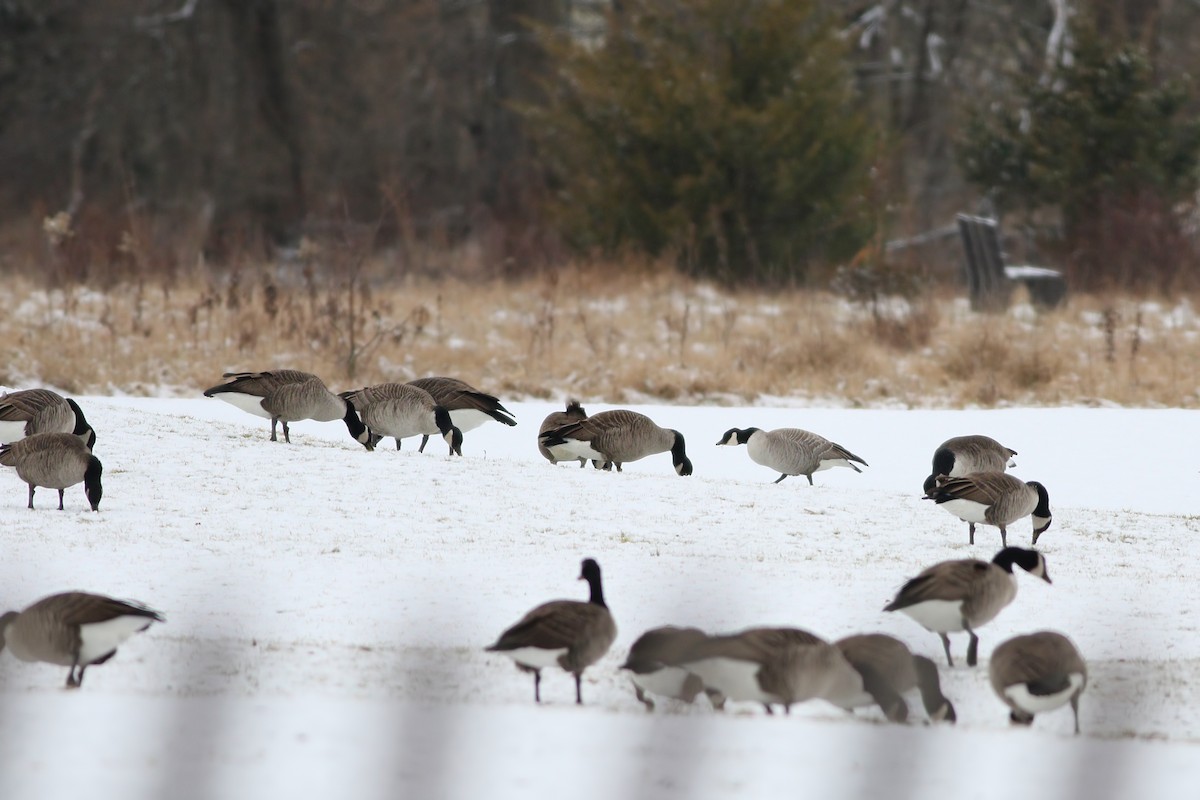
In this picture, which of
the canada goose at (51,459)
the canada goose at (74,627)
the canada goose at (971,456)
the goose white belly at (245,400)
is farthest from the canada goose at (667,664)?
the goose white belly at (245,400)

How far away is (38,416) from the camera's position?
767cm

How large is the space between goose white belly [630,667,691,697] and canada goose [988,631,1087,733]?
3.00 feet

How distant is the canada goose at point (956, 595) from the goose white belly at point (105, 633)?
2.41m

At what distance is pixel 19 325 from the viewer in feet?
44.2

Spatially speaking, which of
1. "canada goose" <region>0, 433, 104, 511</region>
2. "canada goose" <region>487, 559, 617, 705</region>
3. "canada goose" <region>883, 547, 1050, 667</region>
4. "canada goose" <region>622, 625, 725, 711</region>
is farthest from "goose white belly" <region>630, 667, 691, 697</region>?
"canada goose" <region>0, 433, 104, 511</region>

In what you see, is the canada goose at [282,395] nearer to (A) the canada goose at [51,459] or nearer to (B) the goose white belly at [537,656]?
(A) the canada goose at [51,459]

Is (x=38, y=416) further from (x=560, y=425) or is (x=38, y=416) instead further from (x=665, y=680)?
(x=665, y=680)

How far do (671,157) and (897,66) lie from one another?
39.5 ft

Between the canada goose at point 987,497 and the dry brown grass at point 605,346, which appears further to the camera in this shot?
the dry brown grass at point 605,346

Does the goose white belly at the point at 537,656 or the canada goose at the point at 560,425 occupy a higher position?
the canada goose at the point at 560,425

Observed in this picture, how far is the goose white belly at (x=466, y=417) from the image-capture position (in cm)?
882

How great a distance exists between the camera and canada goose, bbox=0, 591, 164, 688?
4.17 metres

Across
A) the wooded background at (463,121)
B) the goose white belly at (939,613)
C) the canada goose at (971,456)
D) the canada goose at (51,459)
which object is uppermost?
the wooded background at (463,121)

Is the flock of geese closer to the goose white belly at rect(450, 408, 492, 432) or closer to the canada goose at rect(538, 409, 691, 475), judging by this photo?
the canada goose at rect(538, 409, 691, 475)
